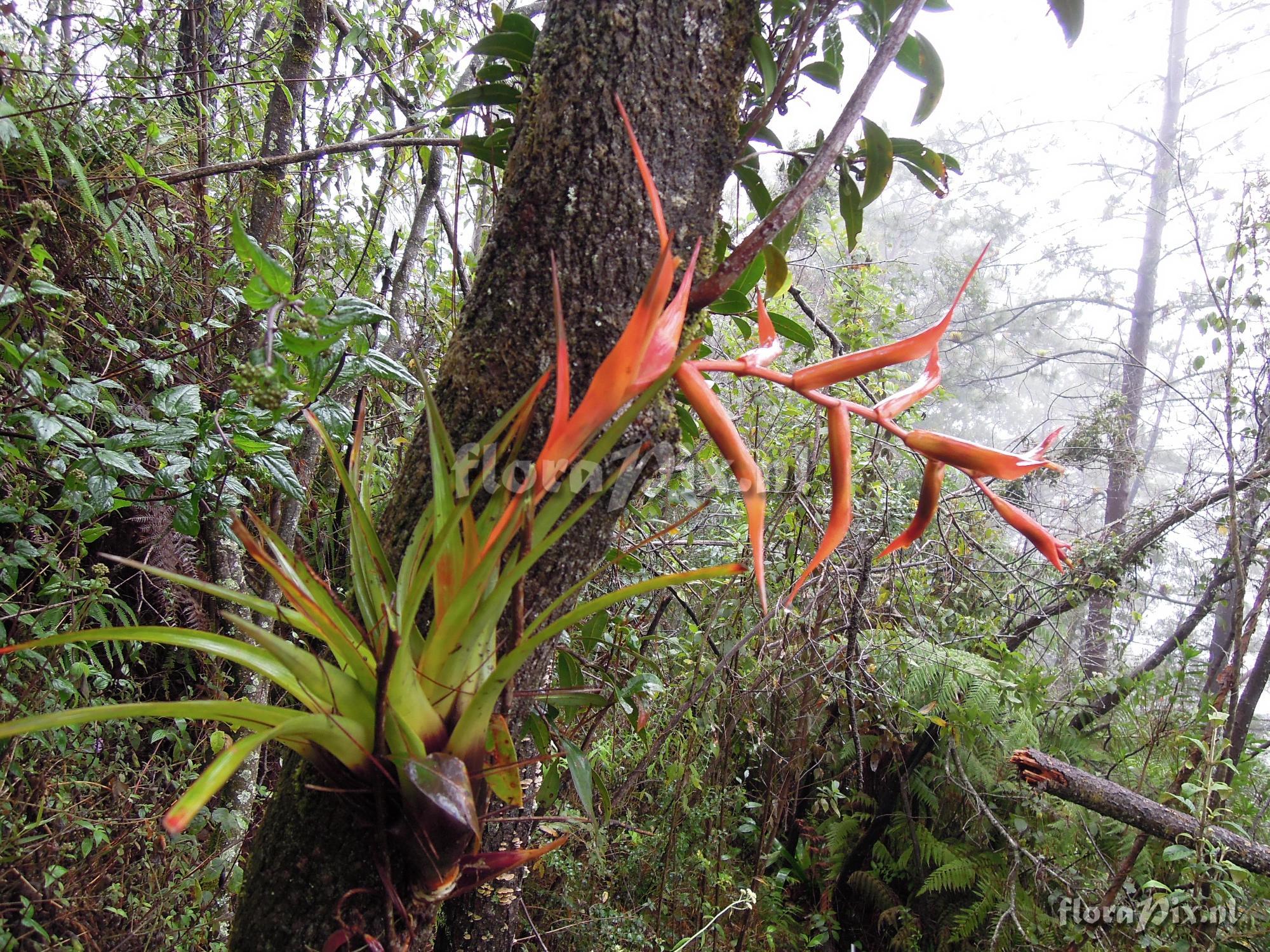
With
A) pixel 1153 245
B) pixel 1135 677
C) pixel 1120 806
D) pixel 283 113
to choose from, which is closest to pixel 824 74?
pixel 283 113

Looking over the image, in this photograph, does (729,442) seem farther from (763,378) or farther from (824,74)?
(824,74)

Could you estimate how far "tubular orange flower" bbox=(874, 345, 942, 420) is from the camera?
20.9 inches

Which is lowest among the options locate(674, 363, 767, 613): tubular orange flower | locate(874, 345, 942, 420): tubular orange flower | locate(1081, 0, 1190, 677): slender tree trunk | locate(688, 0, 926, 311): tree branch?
locate(674, 363, 767, 613): tubular orange flower

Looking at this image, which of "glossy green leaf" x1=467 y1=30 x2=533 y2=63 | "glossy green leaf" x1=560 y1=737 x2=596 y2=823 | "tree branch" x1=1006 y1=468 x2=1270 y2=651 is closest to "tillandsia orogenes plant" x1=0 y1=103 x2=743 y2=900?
"glossy green leaf" x1=560 y1=737 x2=596 y2=823

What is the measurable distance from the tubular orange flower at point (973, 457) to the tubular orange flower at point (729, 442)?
0.14 metres

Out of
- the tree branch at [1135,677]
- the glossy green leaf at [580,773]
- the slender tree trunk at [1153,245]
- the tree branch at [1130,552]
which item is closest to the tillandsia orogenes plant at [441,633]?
the glossy green leaf at [580,773]

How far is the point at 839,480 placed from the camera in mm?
522

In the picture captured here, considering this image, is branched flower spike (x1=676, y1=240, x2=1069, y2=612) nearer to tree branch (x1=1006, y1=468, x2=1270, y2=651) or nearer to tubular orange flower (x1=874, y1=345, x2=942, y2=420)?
tubular orange flower (x1=874, y1=345, x2=942, y2=420)

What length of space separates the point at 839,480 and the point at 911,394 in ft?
0.32

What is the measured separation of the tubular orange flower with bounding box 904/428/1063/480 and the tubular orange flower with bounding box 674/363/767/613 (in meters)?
0.14

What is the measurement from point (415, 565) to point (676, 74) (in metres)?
0.48

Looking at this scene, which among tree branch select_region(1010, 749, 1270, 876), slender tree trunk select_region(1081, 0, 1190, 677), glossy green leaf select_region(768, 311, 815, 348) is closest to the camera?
glossy green leaf select_region(768, 311, 815, 348)

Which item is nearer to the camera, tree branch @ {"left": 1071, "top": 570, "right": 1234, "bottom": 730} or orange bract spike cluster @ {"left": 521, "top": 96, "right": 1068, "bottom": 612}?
orange bract spike cluster @ {"left": 521, "top": 96, "right": 1068, "bottom": 612}

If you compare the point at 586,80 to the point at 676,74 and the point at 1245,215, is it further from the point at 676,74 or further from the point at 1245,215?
the point at 1245,215
